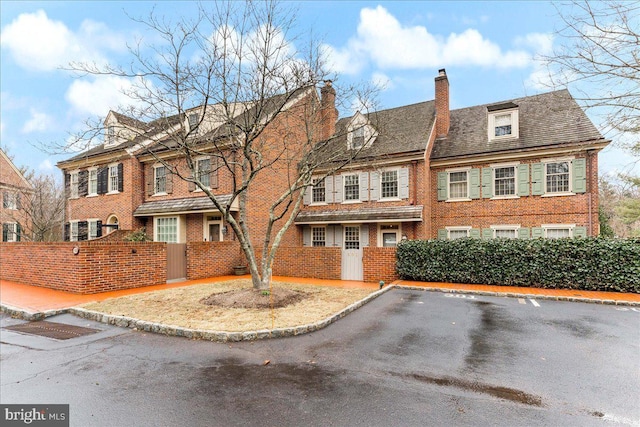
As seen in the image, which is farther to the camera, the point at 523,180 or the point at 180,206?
the point at 180,206

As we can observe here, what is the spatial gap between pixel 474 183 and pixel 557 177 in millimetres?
3568

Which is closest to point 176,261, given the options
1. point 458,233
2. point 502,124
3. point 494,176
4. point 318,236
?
point 318,236

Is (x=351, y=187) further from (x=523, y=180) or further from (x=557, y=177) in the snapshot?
(x=557, y=177)

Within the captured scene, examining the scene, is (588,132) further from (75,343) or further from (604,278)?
(75,343)

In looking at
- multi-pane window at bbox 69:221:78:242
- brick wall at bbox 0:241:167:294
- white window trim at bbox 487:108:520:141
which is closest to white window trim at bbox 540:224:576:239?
white window trim at bbox 487:108:520:141

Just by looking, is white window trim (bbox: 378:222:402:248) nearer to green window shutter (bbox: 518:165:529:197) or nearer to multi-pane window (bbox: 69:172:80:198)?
green window shutter (bbox: 518:165:529:197)

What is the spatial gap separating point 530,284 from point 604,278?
2.08 meters

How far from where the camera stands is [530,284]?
11281 millimetres

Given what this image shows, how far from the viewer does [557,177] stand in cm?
1526

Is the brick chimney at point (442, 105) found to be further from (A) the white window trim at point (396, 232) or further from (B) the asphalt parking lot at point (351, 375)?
(B) the asphalt parking lot at point (351, 375)

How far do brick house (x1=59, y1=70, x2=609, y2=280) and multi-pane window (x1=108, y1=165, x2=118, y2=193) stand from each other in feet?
0.32

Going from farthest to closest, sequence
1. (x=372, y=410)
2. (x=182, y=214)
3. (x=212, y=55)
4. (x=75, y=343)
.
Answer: (x=182, y=214) → (x=212, y=55) → (x=75, y=343) → (x=372, y=410)

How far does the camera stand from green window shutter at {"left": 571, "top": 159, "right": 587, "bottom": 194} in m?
14.5

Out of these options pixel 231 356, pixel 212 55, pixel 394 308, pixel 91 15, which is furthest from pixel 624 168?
pixel 91 15
